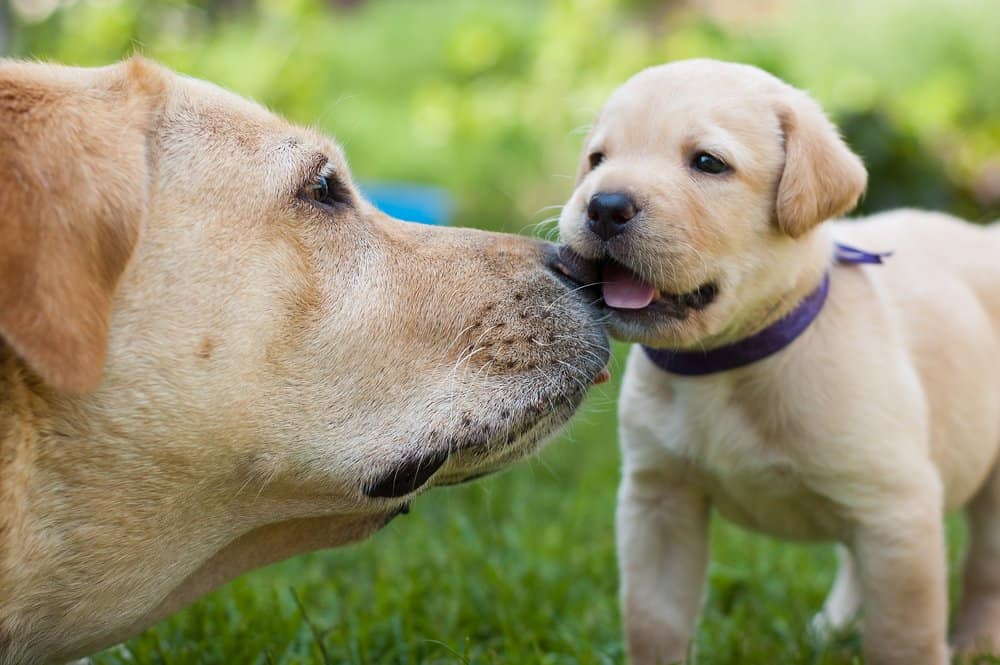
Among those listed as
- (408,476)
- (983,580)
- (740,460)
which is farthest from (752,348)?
(983,580)

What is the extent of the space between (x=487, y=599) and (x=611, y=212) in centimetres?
176

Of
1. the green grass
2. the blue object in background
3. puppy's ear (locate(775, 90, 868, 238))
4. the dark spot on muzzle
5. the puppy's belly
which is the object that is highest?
puppy's ear (locate(775, 90, 868, 238))

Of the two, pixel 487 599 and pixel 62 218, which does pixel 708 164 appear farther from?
pixel 487 599

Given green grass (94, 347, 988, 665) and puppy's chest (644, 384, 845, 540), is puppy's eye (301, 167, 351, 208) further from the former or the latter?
puppy's chest (644, 384, 845, 540)

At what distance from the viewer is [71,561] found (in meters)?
2.67

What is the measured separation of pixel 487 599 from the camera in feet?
13.9

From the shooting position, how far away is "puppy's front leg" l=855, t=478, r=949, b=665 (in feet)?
10.8

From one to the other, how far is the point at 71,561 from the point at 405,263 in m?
1.06

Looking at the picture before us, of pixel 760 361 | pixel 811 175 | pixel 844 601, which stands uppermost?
pixel 811 175

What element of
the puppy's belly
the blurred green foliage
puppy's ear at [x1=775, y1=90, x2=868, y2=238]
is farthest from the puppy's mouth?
the blurred green foliage

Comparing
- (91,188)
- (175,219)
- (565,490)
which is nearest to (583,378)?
(175,219)


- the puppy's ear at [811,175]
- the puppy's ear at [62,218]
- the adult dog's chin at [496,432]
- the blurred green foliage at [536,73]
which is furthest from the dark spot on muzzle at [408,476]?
the blurred green foliage at [536,73]

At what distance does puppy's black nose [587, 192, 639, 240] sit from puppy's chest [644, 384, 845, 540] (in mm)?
685

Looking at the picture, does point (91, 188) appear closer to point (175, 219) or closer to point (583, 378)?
point (175, 219)
